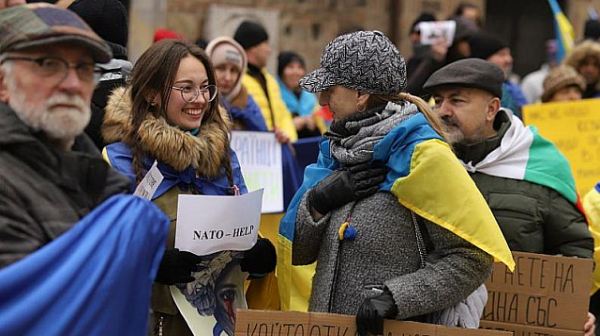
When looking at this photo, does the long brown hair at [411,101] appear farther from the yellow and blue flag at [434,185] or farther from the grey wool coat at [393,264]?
the grey wool coat at [393,264]

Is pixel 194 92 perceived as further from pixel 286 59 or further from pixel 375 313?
pixel 286 59

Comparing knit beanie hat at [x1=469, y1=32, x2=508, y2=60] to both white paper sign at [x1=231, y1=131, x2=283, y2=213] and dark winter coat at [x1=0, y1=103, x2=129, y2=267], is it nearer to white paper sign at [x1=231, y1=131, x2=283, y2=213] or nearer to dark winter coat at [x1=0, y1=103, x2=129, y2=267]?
white paper sign at [x1=231, y1=131, x2=283, y2=213]

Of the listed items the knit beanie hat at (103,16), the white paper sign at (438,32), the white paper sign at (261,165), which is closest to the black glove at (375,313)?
the knit beanie hat at (103,16)

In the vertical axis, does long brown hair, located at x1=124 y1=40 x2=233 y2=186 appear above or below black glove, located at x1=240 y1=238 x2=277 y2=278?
above

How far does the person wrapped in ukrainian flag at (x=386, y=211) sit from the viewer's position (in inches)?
160

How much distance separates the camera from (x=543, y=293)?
490 centimetres

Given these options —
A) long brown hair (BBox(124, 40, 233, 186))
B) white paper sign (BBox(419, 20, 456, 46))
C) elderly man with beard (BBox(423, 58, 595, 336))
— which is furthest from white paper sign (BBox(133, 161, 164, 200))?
white paper sign (BBox(419, 20, 456, 46))

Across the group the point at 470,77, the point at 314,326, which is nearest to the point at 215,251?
the point at 314,326

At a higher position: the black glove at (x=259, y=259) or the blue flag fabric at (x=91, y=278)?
the blue flag fabric at (x=91, y=278)

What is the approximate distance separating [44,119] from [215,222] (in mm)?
1285

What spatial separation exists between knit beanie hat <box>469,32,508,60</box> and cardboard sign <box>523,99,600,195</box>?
2.52ft

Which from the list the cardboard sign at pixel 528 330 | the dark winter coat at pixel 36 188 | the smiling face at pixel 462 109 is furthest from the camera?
the smiling face at pixel 462 109

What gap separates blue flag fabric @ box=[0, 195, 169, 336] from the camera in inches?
112

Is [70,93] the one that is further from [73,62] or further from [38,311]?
[38,311]
